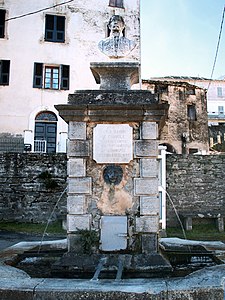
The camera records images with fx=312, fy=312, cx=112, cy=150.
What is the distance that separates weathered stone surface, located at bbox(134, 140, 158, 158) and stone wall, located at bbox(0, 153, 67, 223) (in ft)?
30.3

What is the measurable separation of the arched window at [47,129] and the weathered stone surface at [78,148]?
14.7 meters

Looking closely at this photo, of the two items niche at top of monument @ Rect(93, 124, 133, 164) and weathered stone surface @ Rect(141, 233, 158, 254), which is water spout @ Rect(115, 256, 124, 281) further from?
niche at top of monument @ Rect(93, 124, 133, 164)

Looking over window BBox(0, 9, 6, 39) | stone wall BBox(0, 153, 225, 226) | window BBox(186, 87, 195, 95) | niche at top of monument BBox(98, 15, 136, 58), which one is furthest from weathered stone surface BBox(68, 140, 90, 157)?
window BBox(186, 87, 195, 95)

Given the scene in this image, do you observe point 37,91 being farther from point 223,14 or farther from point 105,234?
point 105,234

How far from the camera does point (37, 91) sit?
18969mm

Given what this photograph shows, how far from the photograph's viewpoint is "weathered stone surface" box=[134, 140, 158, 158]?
4.14 m

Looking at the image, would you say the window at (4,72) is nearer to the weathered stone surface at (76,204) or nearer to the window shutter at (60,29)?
the window shutter at (60,29)

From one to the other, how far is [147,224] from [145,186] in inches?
19.2

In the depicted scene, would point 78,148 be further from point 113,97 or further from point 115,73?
point 115,73

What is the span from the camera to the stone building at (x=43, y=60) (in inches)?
731

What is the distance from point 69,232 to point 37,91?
52.9 ft

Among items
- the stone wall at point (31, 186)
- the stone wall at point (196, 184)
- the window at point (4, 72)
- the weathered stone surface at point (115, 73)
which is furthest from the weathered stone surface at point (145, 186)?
the window at point (4, 72)

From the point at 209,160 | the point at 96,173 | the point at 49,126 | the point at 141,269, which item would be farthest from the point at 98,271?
the point at 49,126

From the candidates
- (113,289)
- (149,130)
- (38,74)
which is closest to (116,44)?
(149,130)
